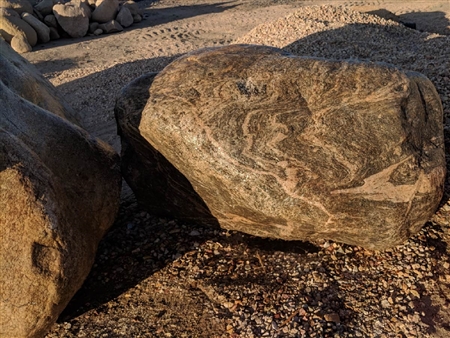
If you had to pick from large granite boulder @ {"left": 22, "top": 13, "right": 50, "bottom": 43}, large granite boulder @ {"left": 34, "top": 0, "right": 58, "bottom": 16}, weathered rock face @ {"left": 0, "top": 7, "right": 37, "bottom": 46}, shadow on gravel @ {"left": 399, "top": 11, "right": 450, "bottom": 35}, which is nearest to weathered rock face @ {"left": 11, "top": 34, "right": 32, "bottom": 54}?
Result: weathered rock face @ {"left": 0, "top": 7, "right": 37, "bottom": 46}

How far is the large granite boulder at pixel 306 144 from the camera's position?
3.30 meters

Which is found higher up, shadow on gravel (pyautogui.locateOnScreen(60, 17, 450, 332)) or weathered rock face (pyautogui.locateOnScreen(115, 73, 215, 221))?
weathered rock face (pyautogui.locateOnScreen(115, 73, 215, 221))

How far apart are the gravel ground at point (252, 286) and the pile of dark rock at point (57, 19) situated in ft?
28.9

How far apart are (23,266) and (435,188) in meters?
2.80

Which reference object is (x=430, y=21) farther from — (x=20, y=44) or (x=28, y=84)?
(x=20, y=44)

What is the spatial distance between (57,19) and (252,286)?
36.6 ft

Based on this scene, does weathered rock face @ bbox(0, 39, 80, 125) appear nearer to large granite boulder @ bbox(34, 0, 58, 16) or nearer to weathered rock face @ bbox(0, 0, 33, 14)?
weathered rock face @ bbox(0, 0, 33, 14)

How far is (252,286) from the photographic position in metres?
3.49

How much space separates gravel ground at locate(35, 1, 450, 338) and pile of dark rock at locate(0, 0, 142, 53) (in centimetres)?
881

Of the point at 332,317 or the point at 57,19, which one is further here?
the point at 57,19

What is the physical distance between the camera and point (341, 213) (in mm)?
3355

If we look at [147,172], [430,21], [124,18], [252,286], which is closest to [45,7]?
[124,18]

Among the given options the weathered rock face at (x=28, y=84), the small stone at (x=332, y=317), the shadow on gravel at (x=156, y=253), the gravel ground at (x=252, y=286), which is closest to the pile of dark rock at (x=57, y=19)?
the weathered rock face at (x=28, y=84)

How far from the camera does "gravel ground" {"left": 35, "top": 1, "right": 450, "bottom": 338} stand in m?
3.17
